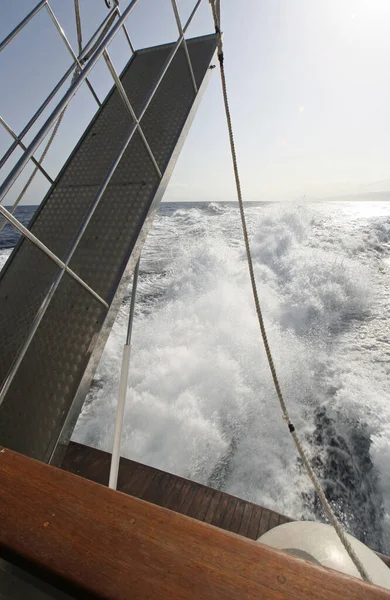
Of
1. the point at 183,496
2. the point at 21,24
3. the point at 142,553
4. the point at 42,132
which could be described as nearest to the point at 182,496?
the point at 183,496

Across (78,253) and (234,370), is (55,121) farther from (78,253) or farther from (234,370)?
(234,370)

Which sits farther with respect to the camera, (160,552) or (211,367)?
(211,367)

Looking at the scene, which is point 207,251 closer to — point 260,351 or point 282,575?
point 260,351

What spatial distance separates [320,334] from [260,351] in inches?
67.1

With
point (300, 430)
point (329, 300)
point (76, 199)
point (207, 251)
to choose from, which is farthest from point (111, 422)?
point (207, 251)

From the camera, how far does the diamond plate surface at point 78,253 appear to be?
4.83ft

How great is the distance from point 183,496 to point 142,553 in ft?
7.29

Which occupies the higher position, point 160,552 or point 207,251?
point 207,251

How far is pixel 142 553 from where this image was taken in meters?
0.50

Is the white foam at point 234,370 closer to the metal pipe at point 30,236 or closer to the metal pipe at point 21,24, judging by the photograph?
the metal pipe at point 30,236

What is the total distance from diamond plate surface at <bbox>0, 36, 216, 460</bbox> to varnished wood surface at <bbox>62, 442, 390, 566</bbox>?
141 cm

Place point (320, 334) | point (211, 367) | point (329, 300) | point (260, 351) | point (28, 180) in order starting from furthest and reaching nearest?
point (329, 300)
point (320, 334)
point (260, 351)
point (211, 367)
point (28, 180)

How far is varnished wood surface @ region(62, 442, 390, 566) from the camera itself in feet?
7.07

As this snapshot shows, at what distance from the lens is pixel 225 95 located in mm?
2090
